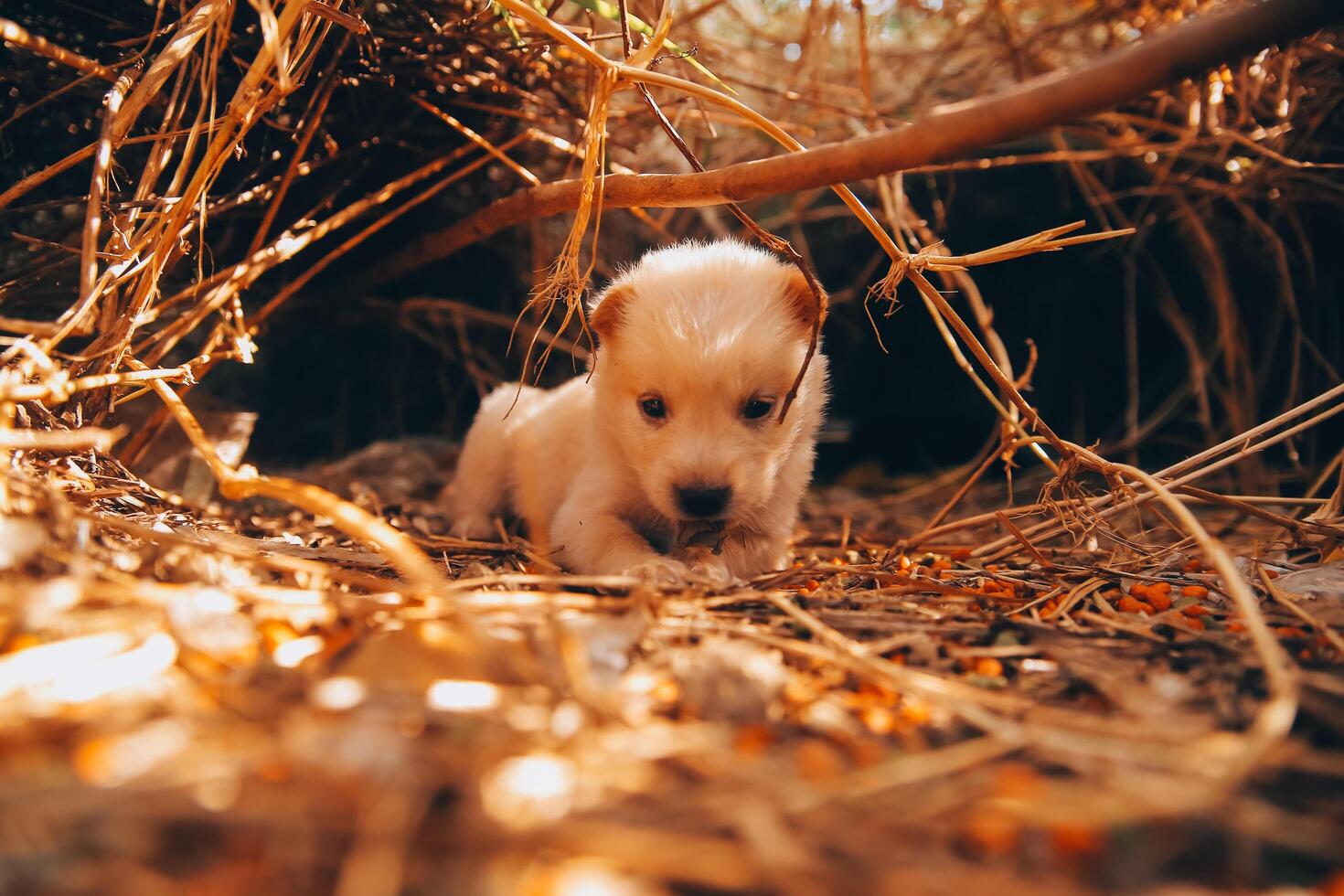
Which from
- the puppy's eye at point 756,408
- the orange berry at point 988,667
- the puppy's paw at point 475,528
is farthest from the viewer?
the puppy's paw at point 475,528

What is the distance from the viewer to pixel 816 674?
6.54 ft

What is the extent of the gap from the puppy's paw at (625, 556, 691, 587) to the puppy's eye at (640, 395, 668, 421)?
1.87 ft

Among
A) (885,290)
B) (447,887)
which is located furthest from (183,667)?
(885,290)

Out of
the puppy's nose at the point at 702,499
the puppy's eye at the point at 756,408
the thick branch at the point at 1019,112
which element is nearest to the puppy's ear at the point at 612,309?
the thick branch at the point at 1019,112

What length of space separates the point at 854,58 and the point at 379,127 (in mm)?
4249

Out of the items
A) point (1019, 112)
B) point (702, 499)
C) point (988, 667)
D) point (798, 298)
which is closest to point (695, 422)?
point (702, 499)

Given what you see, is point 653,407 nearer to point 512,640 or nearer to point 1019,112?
point 512,640

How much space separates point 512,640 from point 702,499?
1185 mm

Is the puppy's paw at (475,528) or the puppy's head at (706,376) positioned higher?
the puppy's head at (706,376)

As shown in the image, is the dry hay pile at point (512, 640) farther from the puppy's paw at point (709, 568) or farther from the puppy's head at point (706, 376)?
the puppy's head at point (706, 376)

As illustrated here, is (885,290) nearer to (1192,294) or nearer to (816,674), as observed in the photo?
(816,674)

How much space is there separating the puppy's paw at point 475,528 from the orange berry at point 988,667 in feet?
8.01

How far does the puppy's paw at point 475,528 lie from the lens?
390cm

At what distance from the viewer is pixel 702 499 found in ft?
9.41
